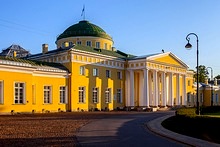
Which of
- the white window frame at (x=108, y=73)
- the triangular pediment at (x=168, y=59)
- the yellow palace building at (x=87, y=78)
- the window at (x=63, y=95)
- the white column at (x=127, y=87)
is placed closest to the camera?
the yellow palace building at (x=87, y=78)

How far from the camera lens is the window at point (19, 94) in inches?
1273

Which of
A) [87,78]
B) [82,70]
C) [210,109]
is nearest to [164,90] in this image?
[210,109]

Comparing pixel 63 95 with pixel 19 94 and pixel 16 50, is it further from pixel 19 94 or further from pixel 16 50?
pixel 16 50

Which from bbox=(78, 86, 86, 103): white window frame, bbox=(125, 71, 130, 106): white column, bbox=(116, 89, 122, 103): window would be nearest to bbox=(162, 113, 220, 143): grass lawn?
bbox=(78, 86, 86, 103): white window frame

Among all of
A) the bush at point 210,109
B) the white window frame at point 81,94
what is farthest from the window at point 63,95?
the bush at point 210,109

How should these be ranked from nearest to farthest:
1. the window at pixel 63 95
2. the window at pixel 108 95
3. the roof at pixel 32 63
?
the roof at pixel 32 63 < the window at pixel 63 95 < the window at pixel 108 95

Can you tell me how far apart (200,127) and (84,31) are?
3707 cm

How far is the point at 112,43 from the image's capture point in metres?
55.8

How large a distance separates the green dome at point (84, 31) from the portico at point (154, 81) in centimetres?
798

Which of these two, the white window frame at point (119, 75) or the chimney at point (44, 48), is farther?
the white window frame at point (119, 75)

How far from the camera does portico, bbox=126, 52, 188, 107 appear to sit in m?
47.5

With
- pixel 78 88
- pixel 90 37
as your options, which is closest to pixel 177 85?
pixel 90 37

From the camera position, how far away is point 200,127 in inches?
679

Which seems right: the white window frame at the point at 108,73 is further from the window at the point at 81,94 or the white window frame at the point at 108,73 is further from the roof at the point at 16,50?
the roof at the point at 16,50
